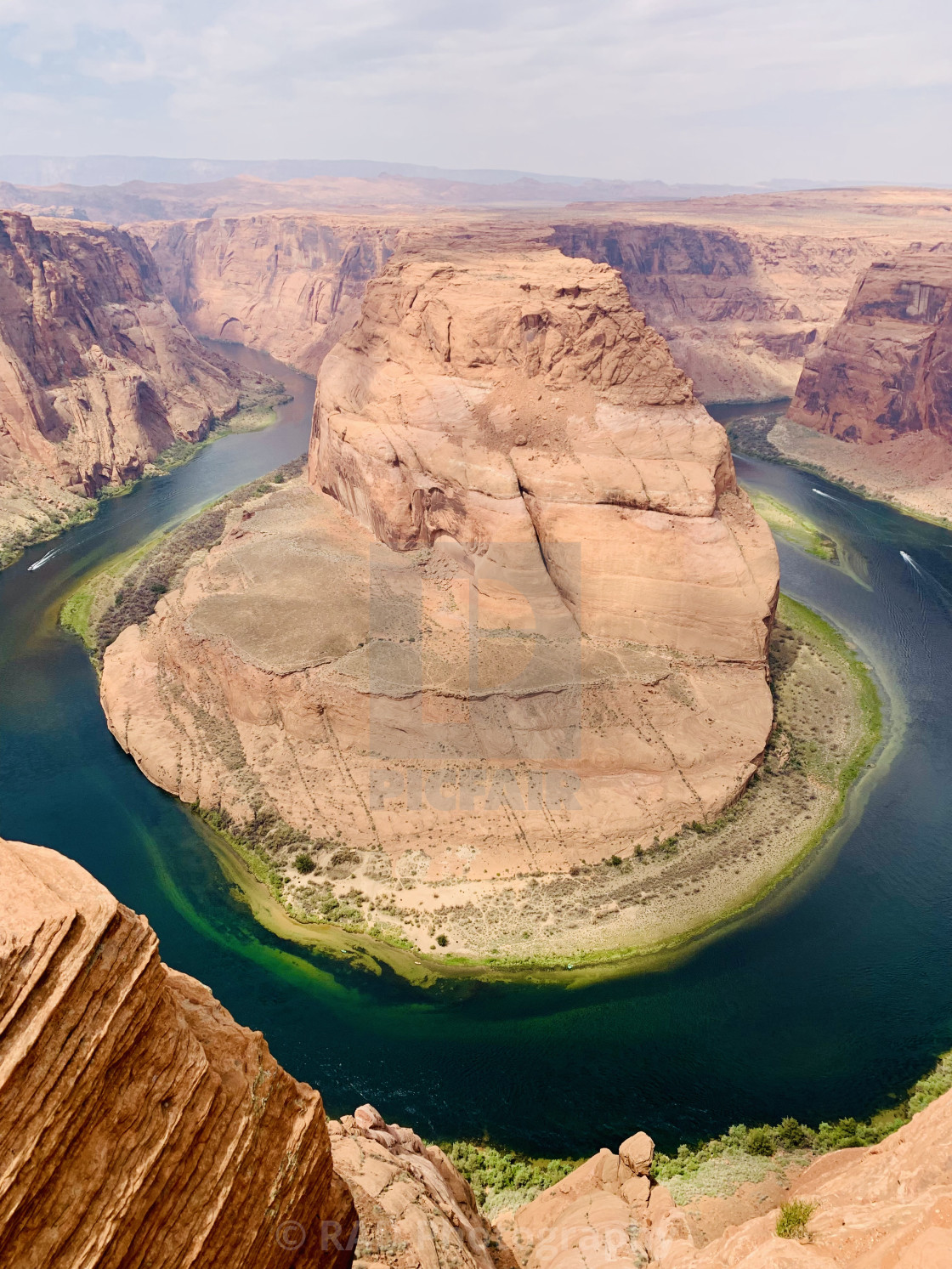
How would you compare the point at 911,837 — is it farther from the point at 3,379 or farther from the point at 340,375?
the point at 3,379

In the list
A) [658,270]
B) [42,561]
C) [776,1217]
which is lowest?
[42,561]

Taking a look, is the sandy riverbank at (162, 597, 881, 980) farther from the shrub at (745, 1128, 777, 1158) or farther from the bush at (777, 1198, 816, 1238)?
the bush at (777, 1198, 816, 1238)

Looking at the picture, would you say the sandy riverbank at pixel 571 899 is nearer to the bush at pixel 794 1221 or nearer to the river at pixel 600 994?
the river at pixel 600 994

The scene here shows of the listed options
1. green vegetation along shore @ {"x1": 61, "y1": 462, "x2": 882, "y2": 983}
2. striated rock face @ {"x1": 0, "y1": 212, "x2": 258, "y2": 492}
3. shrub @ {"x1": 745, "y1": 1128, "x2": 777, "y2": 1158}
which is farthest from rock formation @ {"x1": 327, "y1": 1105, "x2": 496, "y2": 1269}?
striated rock face @ {"x1": 0, "y1": 212, "x2": 258, "y2": 492}

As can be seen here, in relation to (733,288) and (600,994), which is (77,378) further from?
(733,288)

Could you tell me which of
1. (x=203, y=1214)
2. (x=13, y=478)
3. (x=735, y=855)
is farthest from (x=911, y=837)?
(x=13, y=478)

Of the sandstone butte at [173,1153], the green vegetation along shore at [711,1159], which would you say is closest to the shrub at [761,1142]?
the green vegetation along shore at [711,1159]

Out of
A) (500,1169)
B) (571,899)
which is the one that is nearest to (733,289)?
(571,899)
